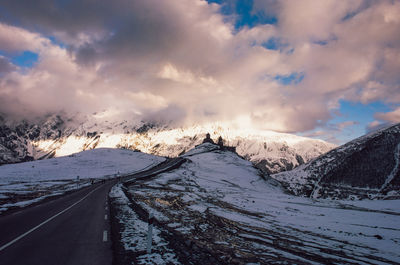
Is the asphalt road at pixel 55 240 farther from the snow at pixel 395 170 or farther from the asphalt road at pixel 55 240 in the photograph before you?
the snow at pixel 395 170

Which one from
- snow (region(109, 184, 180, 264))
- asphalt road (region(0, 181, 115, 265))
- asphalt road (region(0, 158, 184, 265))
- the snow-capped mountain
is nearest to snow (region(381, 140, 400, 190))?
the snow-capped mountain

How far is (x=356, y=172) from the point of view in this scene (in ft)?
381

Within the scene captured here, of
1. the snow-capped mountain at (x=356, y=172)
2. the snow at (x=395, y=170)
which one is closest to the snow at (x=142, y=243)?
the snow-capped mountain at (x=356, y=172)

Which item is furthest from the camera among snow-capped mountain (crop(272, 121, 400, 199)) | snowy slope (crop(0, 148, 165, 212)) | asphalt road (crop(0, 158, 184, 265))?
snow-capped mountain (crop(272, 121, 400, 199))

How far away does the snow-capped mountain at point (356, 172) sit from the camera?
101562mm

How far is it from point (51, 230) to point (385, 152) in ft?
499

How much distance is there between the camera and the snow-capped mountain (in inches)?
3999

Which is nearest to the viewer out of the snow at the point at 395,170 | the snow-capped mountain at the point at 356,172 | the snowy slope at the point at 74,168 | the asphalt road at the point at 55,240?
the asphalt road at the point at 55,240

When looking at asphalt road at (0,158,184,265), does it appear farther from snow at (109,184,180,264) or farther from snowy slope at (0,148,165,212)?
snowy slope at (0,148,165,212)

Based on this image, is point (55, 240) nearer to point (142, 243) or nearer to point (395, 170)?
point (142, 243)

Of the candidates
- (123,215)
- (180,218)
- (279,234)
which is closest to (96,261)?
(123,215)

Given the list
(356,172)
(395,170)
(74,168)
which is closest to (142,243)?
(74,168)

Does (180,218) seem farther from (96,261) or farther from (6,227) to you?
(6,227)

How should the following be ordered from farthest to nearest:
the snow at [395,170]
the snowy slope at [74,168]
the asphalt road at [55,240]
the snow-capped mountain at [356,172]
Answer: the snow-capped mountain at [356,172] < the snow at [395,170] < the snowy slope at [74,168] < the asphalt road at [55,240]
